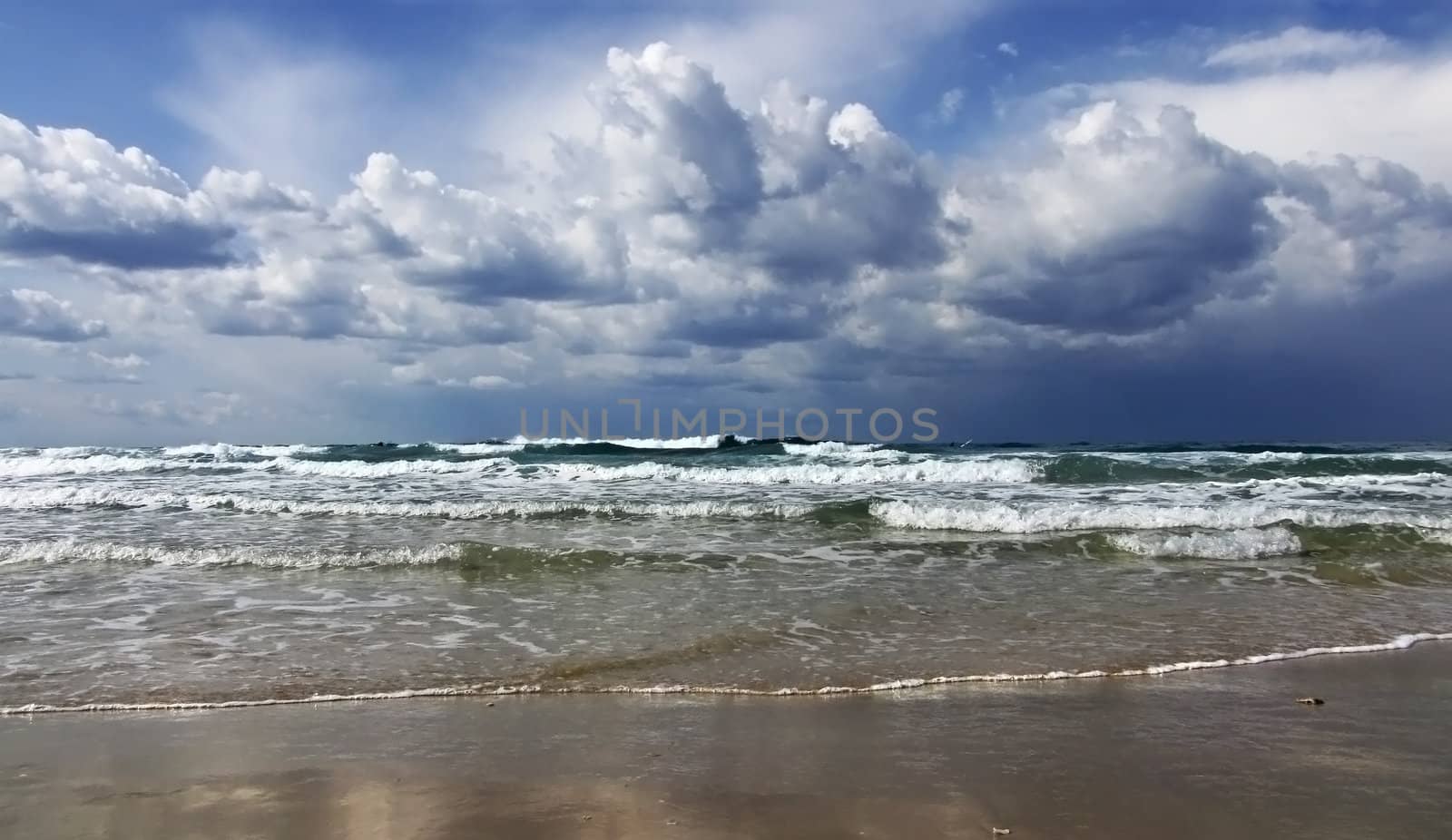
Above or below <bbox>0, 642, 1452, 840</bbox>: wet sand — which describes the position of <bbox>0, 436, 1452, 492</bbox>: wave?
above

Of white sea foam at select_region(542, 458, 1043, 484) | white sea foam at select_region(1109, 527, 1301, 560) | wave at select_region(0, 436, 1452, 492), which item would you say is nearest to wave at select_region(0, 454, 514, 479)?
wave at select_region(0, 436, 1452, 492)

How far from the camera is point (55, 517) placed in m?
17.3

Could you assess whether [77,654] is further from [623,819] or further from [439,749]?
[623,819]

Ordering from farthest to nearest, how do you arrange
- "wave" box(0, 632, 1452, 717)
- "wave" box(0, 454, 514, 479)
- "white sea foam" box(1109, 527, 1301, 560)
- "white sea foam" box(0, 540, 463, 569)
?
"wave" box(0, 454, 514, 479)
"white sea foam" box(1109, 527, 1301, 560)
"white sea foam" box(0, 540, 463, 569)
"wave" box(0, 632, 1452, 717)

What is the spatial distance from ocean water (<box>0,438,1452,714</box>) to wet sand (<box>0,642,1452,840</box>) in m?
0.66

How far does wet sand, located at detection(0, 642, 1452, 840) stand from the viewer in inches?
158

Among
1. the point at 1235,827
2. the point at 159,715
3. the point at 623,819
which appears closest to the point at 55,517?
the point at 159,715

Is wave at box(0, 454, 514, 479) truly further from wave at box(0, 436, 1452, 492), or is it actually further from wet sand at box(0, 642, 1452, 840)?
wet sand at box(0, 642, 1452, 840)

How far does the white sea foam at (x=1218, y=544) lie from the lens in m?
12.7

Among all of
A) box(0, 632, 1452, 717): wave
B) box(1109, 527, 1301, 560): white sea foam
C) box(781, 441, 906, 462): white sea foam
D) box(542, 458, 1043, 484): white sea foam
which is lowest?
box(0, 632, 1452, 717): wave

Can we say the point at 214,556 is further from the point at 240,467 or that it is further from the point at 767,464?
the point at 240,467

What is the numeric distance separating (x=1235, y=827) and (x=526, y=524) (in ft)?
44.8

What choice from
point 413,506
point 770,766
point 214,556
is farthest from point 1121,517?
point 214,556

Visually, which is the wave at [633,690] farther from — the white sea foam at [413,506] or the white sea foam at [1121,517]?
the white sea foam at [413,506]
